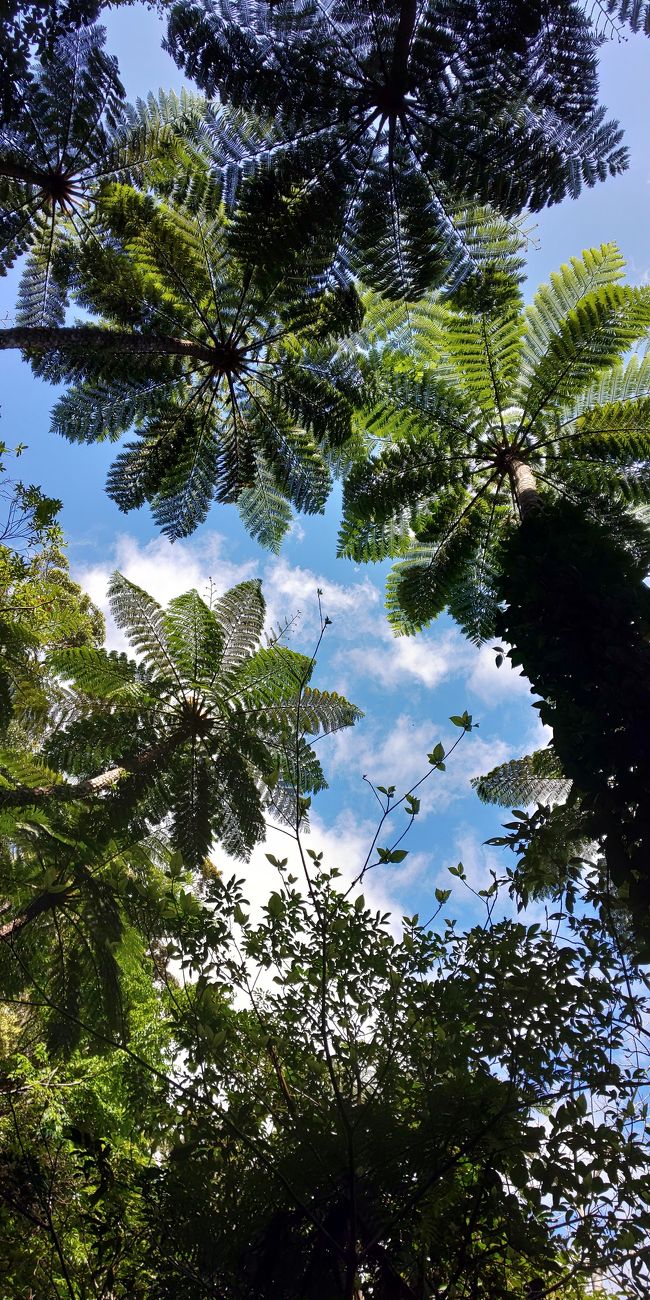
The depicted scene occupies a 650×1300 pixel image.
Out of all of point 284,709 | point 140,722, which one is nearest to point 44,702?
point 140,722

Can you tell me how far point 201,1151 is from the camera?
2262 mm

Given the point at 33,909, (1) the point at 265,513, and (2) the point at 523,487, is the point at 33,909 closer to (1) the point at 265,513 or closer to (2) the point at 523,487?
(1) the point at 265,513

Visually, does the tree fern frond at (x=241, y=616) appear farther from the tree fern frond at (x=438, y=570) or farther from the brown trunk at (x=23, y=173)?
the brown trunk at (x=23, y=173)

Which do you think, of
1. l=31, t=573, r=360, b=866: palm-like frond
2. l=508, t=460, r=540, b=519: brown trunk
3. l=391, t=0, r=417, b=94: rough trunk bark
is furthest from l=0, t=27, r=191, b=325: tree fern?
l=508, t=460, r=540, b=519: brown trunk

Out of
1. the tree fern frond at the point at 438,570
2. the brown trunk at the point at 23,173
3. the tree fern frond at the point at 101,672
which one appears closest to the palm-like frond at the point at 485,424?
the tree fern frond at the point at 438,570

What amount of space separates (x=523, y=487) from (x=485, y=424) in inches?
55.5

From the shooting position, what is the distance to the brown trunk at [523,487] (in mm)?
4402

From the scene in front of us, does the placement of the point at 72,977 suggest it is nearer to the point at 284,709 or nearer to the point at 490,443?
the point at 284,709

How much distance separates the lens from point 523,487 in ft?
16.1

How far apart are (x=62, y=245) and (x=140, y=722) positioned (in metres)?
4.41

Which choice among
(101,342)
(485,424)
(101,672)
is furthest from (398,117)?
(101,672)

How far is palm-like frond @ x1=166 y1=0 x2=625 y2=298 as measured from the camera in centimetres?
448

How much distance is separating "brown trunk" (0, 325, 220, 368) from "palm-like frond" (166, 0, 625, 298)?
1.14 meters

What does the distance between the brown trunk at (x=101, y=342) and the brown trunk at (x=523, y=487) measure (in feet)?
9.13
